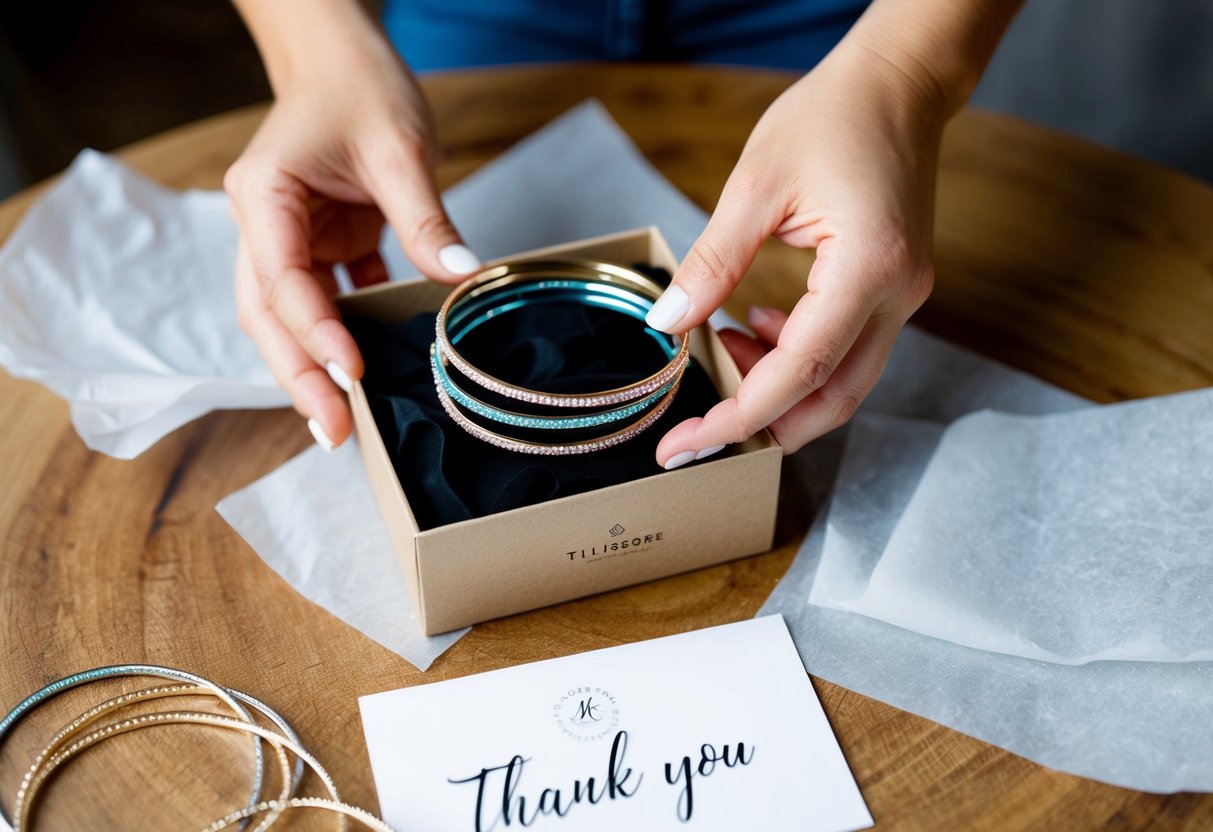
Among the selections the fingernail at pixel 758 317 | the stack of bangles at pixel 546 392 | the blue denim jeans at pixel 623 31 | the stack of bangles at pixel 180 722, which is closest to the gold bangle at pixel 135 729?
the stack of bangles at pixel 180 722

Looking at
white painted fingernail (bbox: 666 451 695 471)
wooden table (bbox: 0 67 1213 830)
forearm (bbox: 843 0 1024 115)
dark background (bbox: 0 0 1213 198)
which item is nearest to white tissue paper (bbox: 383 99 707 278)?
wooden table (bbox: 0 67 1213 830)

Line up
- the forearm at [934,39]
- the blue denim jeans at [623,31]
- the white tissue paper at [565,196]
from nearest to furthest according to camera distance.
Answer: the forearm at [934,39]
the white tissue paper at [565,196]
the blue denim jeans at [623,31]

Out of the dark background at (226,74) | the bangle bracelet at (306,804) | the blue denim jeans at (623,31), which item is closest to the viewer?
the bangle bracelet at (306,804)

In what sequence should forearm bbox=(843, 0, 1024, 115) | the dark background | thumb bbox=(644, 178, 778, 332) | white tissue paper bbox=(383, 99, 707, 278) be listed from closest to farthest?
1. thumb bbox=(644, 178, 778, 332)
2. forearm bbox=(843, 0, 1024, 115)
3. white tissue paper bbox=(383, 99, 707, 278)
4. the dark background

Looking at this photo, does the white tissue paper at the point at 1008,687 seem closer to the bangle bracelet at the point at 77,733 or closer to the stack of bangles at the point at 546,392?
the stack of bangles at the point at 546,392

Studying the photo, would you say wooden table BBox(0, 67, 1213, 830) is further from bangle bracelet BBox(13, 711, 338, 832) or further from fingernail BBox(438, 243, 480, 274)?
fingernail BBox(438, 243, 480, 274)

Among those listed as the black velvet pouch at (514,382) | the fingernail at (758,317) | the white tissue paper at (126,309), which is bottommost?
the white tissue paper at (126,309)

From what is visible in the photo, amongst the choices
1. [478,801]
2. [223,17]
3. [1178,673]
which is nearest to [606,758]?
[478,801]
